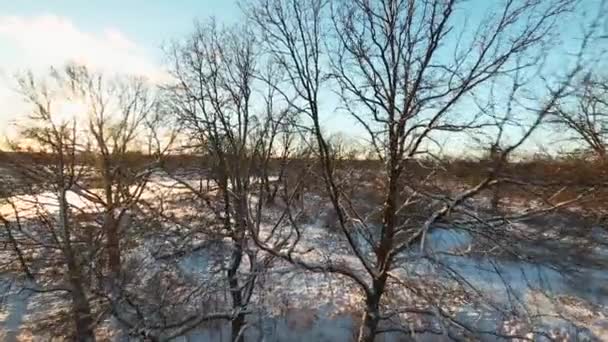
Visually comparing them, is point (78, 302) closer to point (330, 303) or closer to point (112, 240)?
point (112, 240)

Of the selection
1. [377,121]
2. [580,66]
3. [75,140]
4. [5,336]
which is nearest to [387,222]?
[377,121]

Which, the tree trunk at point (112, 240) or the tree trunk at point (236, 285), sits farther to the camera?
the tree trunk at point (112, 240)

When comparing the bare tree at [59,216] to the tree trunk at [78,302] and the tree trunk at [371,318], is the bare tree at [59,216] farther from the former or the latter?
the tree trunk at [371,318]

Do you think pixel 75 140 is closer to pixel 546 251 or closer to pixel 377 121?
pixel 377 121

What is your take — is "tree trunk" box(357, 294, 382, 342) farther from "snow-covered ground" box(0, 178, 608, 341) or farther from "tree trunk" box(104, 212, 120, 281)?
"tree trunk" box(104, 212, 120, 281)

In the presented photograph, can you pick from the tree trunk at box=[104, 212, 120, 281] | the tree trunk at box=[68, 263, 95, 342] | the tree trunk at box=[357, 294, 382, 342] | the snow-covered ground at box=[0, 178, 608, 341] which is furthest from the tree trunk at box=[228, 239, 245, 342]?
the tree trunk at box=[104, 212, 120, 281]

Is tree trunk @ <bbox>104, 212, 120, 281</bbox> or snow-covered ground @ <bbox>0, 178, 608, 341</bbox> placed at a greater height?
tree trunk @ <bbox>104, 212, 120, 281</bbox>

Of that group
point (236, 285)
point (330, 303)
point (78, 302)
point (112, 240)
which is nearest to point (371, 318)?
point (236, 285)

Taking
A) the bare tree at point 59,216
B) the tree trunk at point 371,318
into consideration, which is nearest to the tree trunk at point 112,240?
the bare tree at point 59,216

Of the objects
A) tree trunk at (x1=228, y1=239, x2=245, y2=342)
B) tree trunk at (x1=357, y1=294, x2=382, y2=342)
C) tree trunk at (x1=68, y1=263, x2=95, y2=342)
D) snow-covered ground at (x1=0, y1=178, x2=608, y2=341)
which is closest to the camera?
tree trunk at (x1=357, y1=294, x2=382, y2=342)

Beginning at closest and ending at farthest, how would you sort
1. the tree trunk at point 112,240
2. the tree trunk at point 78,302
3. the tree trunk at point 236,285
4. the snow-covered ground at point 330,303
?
the tree trunk at point 236,285 → the tree trunk at point 78,302 → the tree trunk at point 112,240 → the snow-covered ground at point 330,303

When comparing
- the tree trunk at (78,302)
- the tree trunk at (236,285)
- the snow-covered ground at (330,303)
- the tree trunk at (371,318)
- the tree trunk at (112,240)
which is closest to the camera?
the tree trunk at (371,318)
